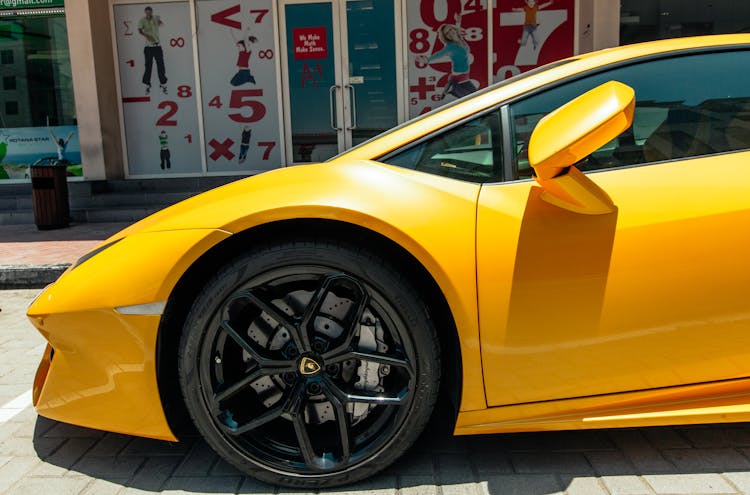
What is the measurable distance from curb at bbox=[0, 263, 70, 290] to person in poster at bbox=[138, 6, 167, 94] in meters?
4.58

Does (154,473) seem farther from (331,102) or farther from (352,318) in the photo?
(331,102)

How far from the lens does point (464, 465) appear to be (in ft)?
6.97

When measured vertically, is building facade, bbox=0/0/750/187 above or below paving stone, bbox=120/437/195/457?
above

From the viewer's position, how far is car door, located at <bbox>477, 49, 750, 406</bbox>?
5.93 ft

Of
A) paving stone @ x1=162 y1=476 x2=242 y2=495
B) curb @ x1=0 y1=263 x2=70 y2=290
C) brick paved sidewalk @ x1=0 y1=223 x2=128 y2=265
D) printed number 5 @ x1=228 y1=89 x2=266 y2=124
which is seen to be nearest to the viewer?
paving stone @ x1=162 y1=476 x2=242 y2=495

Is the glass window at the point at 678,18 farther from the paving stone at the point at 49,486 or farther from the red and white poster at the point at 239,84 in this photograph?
the paving stone at the point at 49,486

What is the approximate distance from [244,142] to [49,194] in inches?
112

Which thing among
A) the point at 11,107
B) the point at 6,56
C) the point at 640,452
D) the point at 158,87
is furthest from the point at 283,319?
the point at 6,56

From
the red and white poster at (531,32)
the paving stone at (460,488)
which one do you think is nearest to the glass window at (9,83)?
the red and white poster at (531,32)

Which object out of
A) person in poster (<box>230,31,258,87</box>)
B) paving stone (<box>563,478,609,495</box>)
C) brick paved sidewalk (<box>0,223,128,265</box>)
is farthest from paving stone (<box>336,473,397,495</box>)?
person in poster (<box>230,31,258,87</box>)

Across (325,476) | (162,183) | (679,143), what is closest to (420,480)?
(325,476)

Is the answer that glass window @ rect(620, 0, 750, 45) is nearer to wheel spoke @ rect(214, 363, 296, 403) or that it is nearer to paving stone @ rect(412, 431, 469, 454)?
paving stone @ rect(412, 431, 469, 454)

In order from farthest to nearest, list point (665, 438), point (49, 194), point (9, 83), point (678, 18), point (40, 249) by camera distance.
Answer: point (9, 83) < point (678, 18) < point (49, 194) < point (40, 249) < point (665, 438)

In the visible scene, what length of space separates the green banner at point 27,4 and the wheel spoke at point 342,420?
9.54 metres
